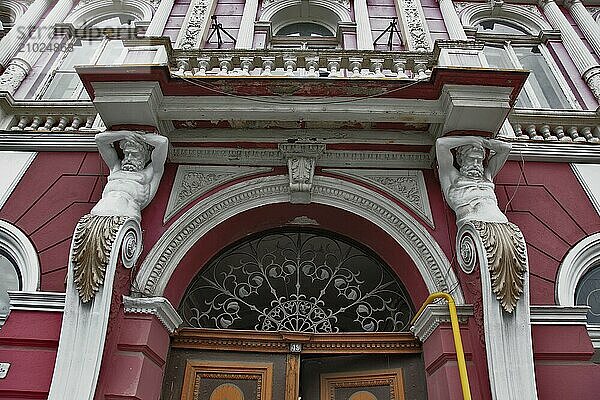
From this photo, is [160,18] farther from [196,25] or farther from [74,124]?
[74,124]

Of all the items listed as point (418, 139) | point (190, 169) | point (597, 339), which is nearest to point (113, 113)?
point (190, 169)

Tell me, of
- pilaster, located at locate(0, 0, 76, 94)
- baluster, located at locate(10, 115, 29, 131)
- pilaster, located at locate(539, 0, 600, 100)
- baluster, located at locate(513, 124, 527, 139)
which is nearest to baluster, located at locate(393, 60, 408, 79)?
baluster, located at locate(513, 124, 527, 139)

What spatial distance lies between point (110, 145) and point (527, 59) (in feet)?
20.3

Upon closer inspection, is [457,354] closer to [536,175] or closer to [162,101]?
[536,175]

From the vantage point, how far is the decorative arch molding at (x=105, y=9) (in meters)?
8.38

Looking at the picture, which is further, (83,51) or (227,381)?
(83,51)

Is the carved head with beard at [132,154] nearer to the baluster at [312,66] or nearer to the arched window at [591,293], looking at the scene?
the baluster at [312,66]

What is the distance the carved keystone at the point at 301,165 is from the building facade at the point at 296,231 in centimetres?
2

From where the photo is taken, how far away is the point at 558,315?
458 cm

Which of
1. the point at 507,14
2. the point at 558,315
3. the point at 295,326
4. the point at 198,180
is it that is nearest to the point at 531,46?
the point at 507,14

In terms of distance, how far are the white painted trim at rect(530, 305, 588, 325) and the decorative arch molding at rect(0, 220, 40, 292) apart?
453cm

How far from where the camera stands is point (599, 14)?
8492 mm

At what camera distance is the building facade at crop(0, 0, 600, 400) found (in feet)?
14.2

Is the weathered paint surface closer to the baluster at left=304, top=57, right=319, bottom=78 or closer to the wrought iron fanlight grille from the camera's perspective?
the wrought iron fanlight grille
